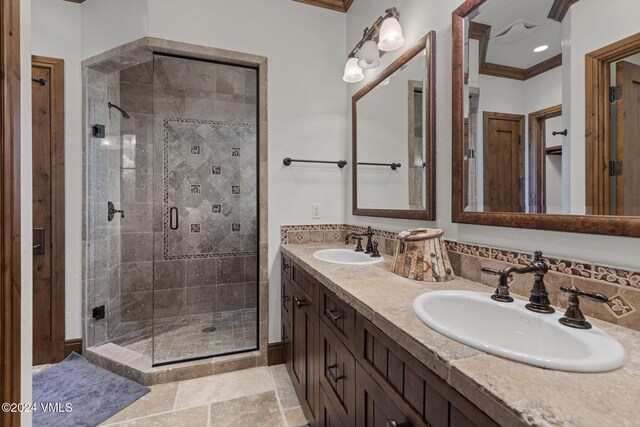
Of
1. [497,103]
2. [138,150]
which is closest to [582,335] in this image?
[497,103]

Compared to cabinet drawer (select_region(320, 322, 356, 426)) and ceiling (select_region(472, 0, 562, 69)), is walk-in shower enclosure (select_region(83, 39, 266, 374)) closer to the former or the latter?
cabinet drawer (select_region(320, 322, 356, 426))

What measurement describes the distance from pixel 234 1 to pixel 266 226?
5.16ft

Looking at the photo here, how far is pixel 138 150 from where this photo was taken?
9.09 feet

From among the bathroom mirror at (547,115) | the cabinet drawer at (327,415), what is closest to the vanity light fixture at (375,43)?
the bathroom mirror at (547,115)

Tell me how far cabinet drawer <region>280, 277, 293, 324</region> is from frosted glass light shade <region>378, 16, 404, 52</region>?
1486 mm

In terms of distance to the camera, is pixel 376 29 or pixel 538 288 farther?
pixel 376 29

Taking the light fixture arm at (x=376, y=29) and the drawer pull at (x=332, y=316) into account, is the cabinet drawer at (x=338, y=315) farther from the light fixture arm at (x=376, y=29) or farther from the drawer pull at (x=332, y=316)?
the light fixture arm at (x=376, y=29)

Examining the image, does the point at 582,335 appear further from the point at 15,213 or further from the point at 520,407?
the point at 15,213

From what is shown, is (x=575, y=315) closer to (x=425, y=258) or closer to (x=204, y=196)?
(x=425, y=258)

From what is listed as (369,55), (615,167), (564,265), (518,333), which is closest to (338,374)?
(518,333)

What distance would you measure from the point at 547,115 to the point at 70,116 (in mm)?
2790

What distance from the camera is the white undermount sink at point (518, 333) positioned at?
21.0 inches

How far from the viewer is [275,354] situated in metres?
2.11

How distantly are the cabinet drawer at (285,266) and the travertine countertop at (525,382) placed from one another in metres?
1.10
